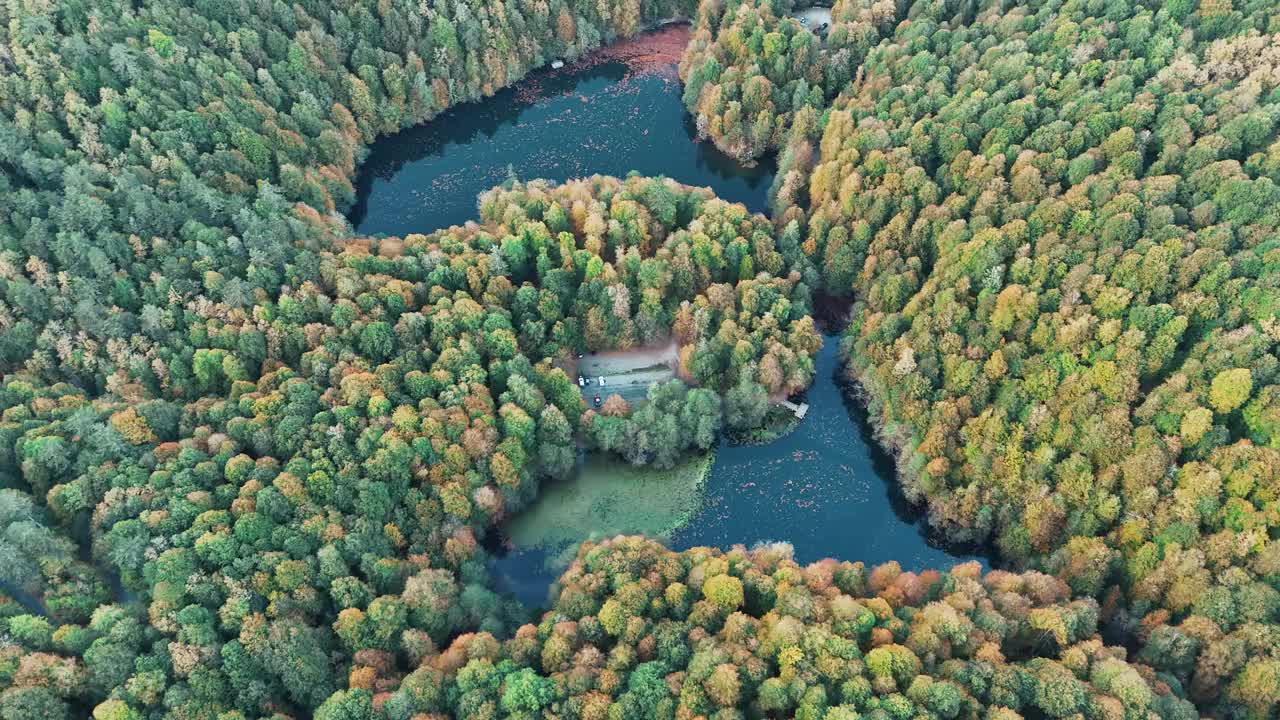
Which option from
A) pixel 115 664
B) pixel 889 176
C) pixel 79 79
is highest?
pixel 79 79

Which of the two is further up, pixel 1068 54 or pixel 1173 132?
pixel 1068 54

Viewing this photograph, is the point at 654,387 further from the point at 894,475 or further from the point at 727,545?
the point at 894,475

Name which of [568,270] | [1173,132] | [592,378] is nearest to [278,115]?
[568,270]

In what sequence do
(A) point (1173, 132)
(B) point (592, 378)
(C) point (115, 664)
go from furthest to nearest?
(B) point (592, 378) < (A) point (1173, 132) < (C) point (115, 664)

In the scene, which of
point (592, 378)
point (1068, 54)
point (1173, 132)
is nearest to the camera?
point (1173, 132)

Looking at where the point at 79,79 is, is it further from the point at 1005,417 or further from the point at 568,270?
the point at 1005,417

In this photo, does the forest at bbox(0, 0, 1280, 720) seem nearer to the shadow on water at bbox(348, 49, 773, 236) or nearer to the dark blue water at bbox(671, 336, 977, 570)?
the dark blue water at bbox(671, 336, 977, 570)
